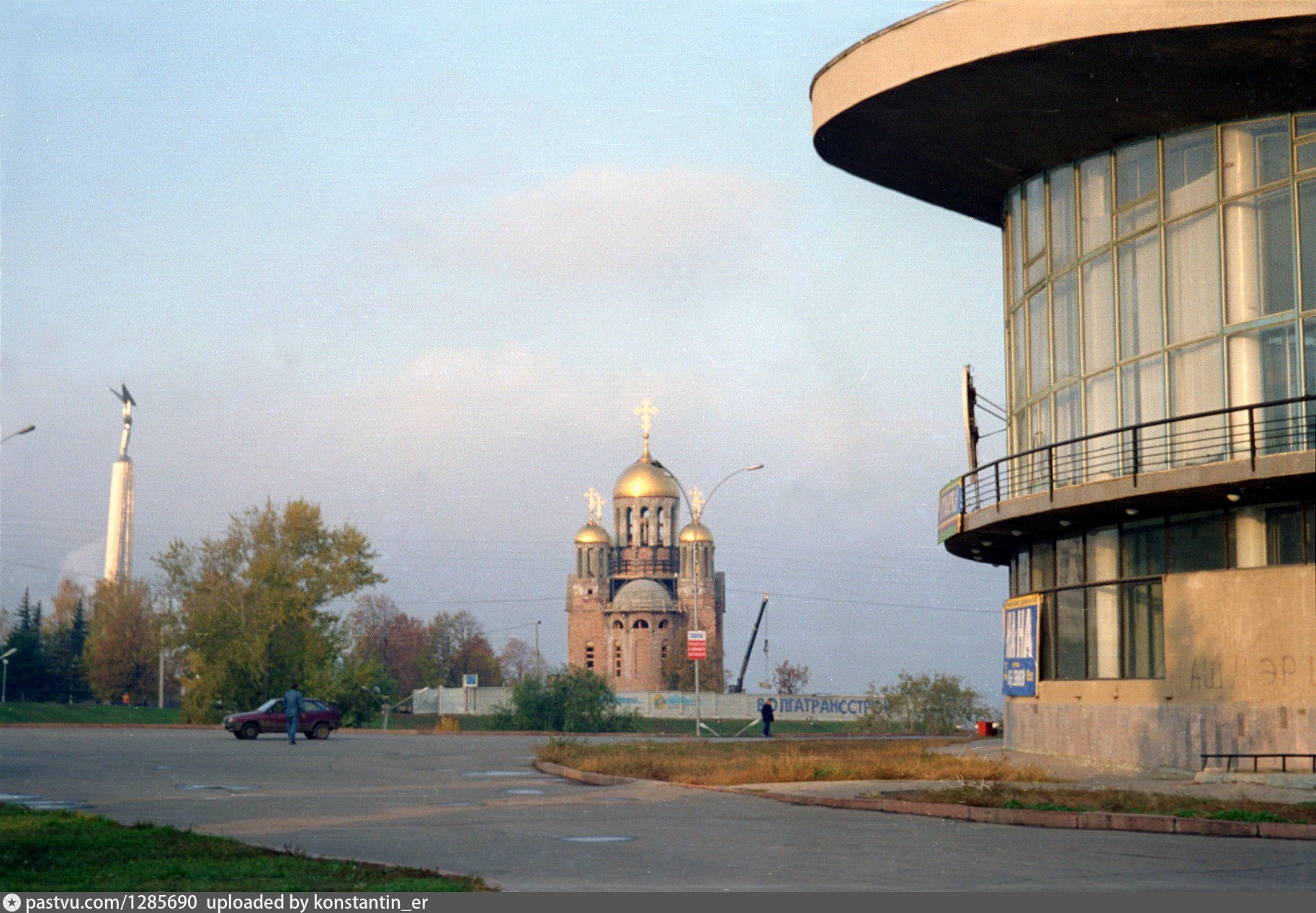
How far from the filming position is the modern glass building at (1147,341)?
25.7 m

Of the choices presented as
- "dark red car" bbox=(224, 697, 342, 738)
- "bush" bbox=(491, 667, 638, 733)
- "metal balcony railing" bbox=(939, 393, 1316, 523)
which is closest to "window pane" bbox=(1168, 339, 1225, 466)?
"metal balcony railing" bbox=(939, 393, 1316, 523)

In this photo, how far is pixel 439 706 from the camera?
108875 millimetres

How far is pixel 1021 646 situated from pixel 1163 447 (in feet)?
22.6

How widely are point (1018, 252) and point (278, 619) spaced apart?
42.7 metres

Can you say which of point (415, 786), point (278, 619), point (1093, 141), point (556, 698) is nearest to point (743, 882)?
point (415, 786)

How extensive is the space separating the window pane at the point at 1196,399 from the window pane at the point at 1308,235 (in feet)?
6.20

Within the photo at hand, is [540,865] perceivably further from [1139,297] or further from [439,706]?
[439,706]

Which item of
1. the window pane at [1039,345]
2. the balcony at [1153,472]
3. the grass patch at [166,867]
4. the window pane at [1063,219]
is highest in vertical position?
the window pane at [1063,219]

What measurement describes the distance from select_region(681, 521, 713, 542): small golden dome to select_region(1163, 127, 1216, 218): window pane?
4248 inches

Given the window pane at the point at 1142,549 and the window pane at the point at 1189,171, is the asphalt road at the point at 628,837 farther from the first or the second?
the window pane at the point at 1189,171

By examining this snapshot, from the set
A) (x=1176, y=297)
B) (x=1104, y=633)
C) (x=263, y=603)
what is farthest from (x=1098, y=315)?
(x=263, y=603)

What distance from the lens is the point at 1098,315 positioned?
99.1ft

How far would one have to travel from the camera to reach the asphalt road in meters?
11.1

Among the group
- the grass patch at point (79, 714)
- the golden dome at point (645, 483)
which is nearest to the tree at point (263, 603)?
the grass patch at point (79, 714)
